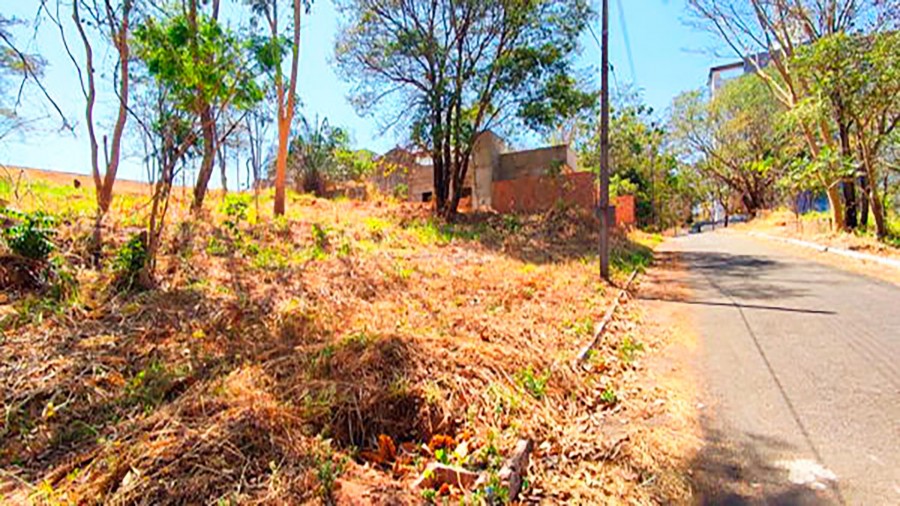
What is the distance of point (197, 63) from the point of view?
5227 millimetres

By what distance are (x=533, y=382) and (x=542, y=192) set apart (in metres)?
13.7

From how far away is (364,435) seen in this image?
276 centimetres

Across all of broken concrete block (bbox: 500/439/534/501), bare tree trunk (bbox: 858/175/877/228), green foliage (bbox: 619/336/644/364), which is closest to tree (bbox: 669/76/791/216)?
bare tree trunk (bbox: 858/175/877/228)

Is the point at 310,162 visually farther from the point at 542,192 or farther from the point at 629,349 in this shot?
the point at 629,349

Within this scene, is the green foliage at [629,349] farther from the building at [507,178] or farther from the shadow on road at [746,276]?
the building at [507,178]

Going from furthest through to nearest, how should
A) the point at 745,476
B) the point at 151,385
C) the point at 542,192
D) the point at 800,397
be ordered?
the point at 542,192 < the point at 800,397 < the point at 151,385 < the point at 745,476

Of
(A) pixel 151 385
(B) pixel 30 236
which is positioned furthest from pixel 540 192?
(A) pixel 151 385

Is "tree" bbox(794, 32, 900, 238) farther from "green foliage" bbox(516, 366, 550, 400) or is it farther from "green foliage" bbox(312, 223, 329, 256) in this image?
"green foliage" bbox(312, 223, 329, 256)

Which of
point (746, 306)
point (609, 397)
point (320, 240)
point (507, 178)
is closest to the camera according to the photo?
point (609, 397)

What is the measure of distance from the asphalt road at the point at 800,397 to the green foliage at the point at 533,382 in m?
1.08

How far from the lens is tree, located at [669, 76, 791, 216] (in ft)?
89.3

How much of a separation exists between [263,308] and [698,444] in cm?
423

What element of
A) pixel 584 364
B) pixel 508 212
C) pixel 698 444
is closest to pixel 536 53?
pixel 508 212

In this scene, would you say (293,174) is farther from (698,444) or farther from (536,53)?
(698,444)
